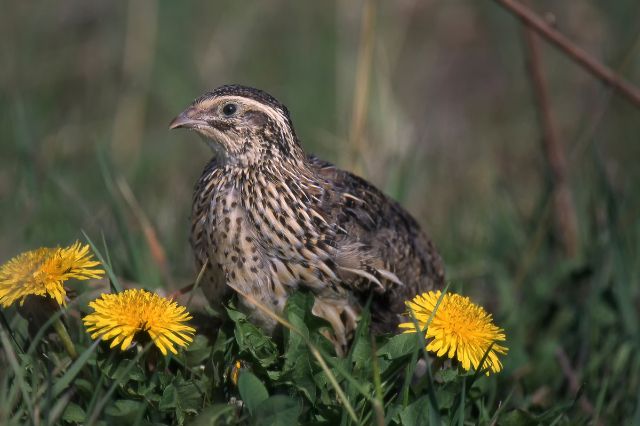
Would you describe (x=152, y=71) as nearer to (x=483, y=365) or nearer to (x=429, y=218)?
(x=429, y=218)

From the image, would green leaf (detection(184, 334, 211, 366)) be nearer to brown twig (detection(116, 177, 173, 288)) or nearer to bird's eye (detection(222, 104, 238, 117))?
bird's eye (detection(222, 104, 238, 117))

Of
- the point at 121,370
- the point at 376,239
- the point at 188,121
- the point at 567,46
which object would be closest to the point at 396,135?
the point at 567,46

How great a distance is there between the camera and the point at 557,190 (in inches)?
232

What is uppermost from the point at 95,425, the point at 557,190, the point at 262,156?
the point at 557,190

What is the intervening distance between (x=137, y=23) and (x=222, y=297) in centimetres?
436

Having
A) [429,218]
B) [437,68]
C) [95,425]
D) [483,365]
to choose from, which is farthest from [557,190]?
[437,68]

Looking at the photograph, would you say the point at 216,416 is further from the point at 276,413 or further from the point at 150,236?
the point at 150,236

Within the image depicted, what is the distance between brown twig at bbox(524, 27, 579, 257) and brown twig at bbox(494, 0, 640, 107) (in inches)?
39.7

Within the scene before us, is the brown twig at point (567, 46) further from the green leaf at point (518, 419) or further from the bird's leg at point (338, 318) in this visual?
the green leaf at point (518, 419)

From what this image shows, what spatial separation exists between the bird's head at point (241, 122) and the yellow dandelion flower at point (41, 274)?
35.1 inches

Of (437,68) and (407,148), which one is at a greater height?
(437,68)

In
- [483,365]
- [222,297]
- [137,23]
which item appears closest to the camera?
[483,365]

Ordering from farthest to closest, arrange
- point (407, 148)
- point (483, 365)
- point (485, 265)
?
point (407, 148), point (485, 265), point (483, 365)

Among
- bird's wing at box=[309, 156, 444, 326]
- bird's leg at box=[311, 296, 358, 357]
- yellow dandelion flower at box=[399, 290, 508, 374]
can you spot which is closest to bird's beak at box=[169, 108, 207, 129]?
bird's wing at box=[309, 156, 444, 326]
